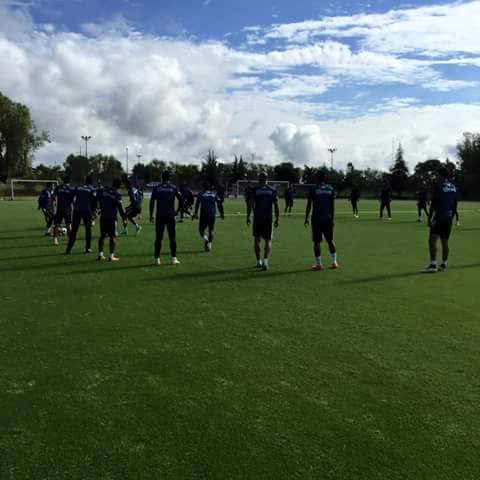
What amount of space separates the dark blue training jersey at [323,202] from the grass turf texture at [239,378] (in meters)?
1.81

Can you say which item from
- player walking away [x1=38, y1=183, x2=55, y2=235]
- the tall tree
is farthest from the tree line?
player walking away [x1=38, y1=183, x2=55, y2=235]

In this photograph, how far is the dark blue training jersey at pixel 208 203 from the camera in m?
15.8

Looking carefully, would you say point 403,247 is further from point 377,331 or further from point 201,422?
point 201,422

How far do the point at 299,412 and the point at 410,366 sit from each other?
1.65 meters

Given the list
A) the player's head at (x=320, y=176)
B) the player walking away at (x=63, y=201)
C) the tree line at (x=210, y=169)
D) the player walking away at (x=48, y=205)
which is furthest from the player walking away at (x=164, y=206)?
the tree line at (x=210, y=169)

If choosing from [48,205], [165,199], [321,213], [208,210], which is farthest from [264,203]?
[48,205]

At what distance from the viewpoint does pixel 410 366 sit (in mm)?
5668

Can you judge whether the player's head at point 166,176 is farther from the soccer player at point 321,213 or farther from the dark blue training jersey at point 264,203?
the soccer player at point 321,213

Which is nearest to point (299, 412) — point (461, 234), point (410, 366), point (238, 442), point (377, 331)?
point (238, 442)

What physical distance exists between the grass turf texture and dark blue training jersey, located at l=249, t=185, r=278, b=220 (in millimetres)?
1809

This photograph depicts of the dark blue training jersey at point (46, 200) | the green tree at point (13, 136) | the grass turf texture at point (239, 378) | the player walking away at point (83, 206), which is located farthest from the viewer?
the green tree at point (13, 136)

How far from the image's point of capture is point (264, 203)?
12219mm

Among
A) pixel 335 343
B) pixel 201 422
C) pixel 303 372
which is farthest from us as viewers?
pixel 335 343

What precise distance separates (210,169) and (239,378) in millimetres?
109170
